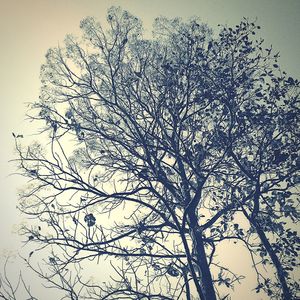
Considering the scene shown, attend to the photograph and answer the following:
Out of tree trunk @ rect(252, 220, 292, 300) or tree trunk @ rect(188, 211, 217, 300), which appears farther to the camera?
tree trunk @ rect(252, 220, 292, 300)

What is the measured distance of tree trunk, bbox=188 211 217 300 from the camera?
5.52 metres

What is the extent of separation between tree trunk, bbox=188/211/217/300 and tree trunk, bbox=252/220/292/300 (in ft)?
3.95

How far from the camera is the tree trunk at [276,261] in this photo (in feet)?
19.8

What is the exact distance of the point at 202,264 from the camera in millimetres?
5922

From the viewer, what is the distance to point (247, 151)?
23.0 ft

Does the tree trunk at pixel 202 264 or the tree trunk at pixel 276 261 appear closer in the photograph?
the tree trunk at pixel 202 264

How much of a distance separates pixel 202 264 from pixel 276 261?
1682mm

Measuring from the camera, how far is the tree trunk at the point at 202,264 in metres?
5.52

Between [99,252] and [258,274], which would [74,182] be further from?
[258,274]

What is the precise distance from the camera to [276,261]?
629 cm

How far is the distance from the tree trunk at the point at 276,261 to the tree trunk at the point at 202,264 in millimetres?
1204

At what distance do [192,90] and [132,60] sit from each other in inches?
70.5

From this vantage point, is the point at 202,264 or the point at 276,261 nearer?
the point at 202,264

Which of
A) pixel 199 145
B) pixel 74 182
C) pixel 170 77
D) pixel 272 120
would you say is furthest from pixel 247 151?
pixel 74 182
